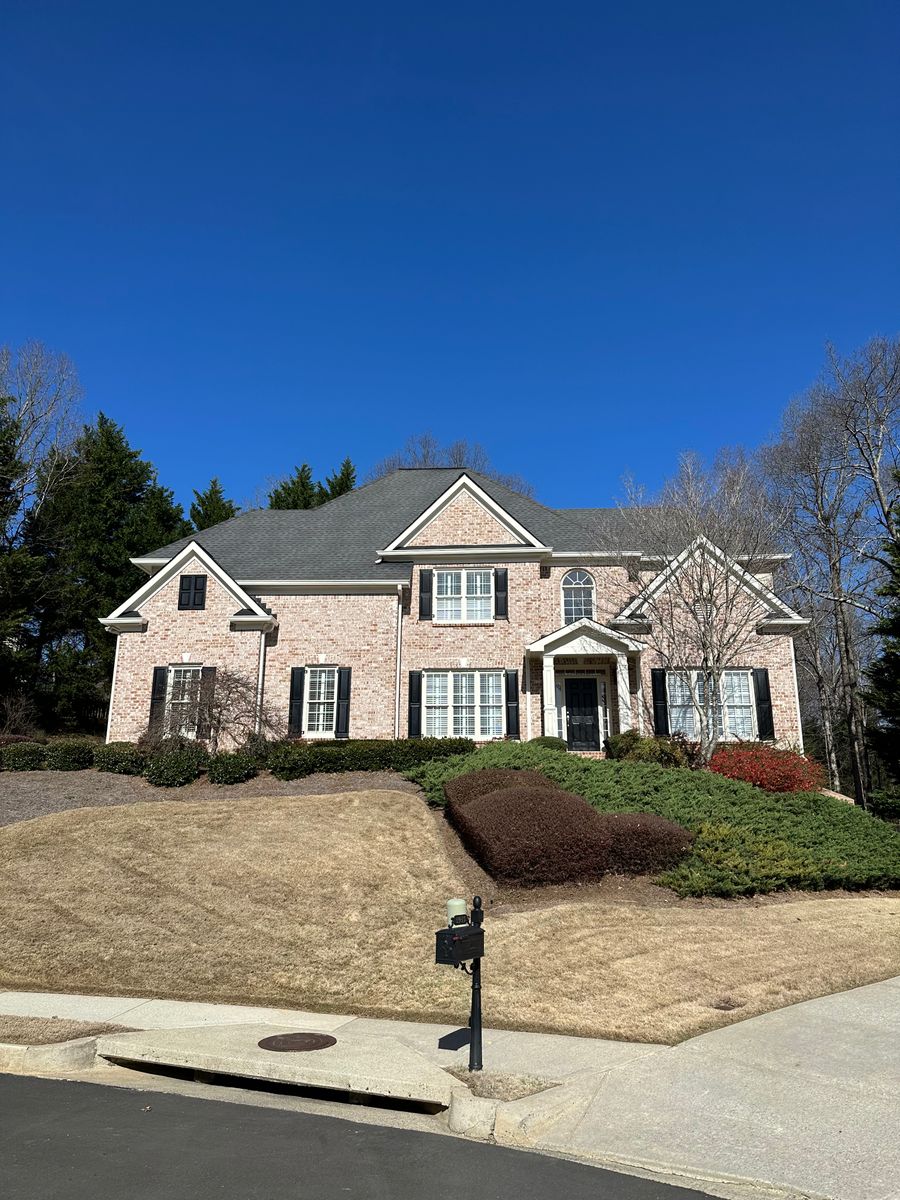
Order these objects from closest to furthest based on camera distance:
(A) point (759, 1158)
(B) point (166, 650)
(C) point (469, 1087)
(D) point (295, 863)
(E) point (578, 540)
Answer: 1. (A) point (759, 1158)
2. (C) point (469, 1087)
3. (D) point (295, 863)
4. (B) point (166, 650)
5. (E) point (578, 540)

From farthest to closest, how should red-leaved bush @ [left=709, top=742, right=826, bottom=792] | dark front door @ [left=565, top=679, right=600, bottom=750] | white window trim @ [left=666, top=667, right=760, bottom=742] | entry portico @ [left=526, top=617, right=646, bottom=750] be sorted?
dark front door @ [left=565, top=679, right=600, bottom=750]
entry portico @ [left=526, top=617, right=646, bottom=750]
white window trim @ [left=666, top=667, right=760, bottom=742]
red-leaved bush @ [left=709, top=742, right=826, bottom=792]

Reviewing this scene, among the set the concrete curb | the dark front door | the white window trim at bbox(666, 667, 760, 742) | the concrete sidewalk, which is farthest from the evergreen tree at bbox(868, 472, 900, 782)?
the concrete curb

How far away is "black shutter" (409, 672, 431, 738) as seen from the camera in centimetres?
2375

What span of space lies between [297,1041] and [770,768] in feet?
48.1

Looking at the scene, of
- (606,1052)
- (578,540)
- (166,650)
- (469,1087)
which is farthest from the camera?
(578,540)

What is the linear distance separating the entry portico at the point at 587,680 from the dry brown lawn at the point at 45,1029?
1596cm

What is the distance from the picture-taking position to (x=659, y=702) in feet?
76.2

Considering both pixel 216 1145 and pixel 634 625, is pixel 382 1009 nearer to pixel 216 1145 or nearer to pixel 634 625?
pixel 216 1145

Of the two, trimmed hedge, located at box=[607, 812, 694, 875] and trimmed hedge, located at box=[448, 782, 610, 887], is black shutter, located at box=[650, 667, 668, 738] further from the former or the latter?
trimmed hedge, located at box=[607, 812, 694, 875]

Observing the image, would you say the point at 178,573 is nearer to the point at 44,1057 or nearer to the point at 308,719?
the point at 308,719

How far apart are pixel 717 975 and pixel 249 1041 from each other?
5430 millimetres

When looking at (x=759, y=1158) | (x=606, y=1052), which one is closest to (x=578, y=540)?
(x=606, y=1052)

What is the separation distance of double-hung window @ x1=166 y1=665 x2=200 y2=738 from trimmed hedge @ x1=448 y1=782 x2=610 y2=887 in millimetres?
10233

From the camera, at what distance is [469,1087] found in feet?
21.5
